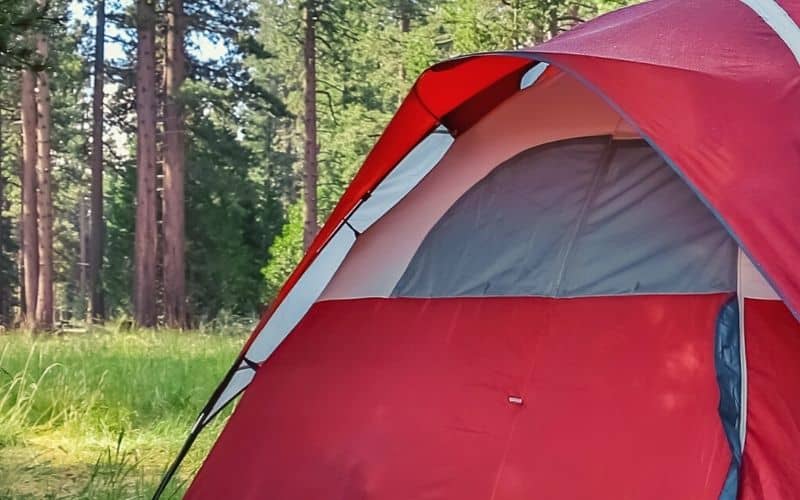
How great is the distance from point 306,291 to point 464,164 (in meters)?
0.82

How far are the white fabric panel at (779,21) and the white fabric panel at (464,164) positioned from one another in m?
0.62

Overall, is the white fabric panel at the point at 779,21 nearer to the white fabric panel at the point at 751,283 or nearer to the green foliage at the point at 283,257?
the white fabric panel at the point at 751,283

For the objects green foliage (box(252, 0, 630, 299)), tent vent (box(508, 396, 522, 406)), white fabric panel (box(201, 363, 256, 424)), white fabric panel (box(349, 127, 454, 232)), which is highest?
green foliage (box(252, 0, 630, 299))

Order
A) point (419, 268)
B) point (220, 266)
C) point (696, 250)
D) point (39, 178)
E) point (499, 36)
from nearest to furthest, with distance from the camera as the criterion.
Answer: point (696, 250)
point (419, 268)
point (499, 36)
point (39, 178)
point (220, 266)

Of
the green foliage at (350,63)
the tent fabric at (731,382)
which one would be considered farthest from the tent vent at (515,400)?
the green foliage at (350,63)

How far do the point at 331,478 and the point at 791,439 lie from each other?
5.07 ft

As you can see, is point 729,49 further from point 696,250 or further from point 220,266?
point 220,266

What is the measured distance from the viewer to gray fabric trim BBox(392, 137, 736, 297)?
111 inches

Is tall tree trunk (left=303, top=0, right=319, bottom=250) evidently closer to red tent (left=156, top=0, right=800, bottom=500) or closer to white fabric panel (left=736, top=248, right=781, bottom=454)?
red tent (left=156, top=0, right=800, bottom=500)

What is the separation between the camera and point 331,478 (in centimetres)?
312

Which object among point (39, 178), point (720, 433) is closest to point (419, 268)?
point (720, 433)

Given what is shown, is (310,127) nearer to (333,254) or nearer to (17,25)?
(17,25)

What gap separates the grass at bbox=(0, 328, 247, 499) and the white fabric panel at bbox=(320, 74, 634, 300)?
135 cm

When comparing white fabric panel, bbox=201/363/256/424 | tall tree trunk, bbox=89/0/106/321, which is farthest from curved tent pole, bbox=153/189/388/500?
tall tree trunk, bbox=89/0/106/321
